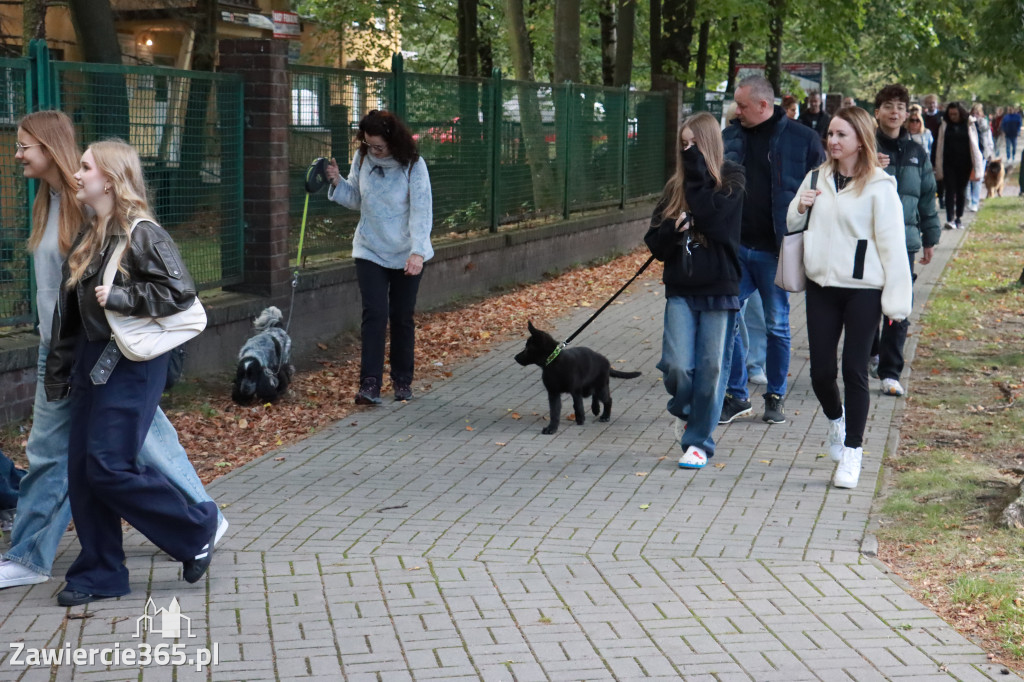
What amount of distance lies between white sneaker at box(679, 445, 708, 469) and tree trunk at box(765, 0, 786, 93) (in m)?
17.8

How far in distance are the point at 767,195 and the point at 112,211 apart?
446cm

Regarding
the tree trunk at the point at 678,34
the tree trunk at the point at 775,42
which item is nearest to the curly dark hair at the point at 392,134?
the tree trunk at the point at 678,34

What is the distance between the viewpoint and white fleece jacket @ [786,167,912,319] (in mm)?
6422

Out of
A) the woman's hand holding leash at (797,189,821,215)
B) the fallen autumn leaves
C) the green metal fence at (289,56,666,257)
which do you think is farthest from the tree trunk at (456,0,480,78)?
the woman's hand holding leash at (797,189,821,215)

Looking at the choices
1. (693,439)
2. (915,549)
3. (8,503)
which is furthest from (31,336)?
(915,549)

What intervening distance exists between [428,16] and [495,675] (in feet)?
91.9

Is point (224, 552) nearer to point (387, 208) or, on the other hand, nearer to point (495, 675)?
point (495, 675)

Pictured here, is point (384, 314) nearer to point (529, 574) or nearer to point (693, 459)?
point (693, 459)

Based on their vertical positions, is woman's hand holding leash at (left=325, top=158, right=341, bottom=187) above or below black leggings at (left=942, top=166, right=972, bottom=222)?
above

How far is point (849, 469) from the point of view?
6691 mm

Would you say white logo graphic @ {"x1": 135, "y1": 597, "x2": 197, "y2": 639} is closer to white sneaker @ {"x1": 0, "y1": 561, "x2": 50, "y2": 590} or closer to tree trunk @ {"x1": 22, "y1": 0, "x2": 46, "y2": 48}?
white sneaker @ {"x1": 0, "y1": 561, "x2": 50, "y2": 590}

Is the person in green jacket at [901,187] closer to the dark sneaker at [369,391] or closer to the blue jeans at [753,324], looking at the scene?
the blue jeans at [753,324]

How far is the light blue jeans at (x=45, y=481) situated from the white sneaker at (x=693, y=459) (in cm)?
301

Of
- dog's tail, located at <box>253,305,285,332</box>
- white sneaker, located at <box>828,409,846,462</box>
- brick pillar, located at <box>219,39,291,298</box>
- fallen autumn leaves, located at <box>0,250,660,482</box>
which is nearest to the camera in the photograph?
white sneaker, located at <box>828,409,846,462</box>
